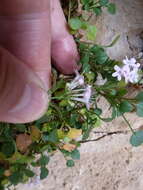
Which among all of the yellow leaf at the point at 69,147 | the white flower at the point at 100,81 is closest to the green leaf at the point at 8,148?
the yellow leaf at the point at 69,147

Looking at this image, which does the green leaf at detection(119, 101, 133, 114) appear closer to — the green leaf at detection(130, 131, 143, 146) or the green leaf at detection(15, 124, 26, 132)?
the green leaf at detection(130, 131, 143, 146)

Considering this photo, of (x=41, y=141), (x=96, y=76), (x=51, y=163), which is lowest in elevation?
(x=51, y=163)

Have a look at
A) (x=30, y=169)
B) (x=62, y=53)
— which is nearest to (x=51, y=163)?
(x=30, y=169)

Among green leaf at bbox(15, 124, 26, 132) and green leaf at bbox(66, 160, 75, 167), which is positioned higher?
green leaf at bbox(15, 124, 26, 132)

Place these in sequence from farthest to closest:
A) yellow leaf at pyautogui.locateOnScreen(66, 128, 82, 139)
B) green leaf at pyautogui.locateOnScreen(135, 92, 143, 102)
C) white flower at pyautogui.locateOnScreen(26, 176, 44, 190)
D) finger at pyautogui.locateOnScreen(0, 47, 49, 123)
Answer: white flower at pyautogui.locateOnScreen(26, 176, 44, 190) → yellow leaf at pyautogui.locateOnScreen(66, 128, 82, 139) → green leaf at pyautogui.locateOnScreen(135, 92, 143, 102) → finger at pyautogui.locateOnScreen(0, 47, 49, 123)

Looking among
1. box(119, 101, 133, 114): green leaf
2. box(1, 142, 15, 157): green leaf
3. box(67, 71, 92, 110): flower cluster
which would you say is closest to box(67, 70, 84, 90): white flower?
box(67, 71, 92, 110): flower cluster

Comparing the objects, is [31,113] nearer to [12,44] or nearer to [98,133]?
[12,44]

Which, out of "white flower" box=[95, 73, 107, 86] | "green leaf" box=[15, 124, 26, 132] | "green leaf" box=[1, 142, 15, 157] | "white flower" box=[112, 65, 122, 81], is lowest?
"green leaf" box=[1, 142, 15, 157]

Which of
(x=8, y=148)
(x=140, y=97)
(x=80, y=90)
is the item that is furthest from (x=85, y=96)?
(x=8, y=148)
